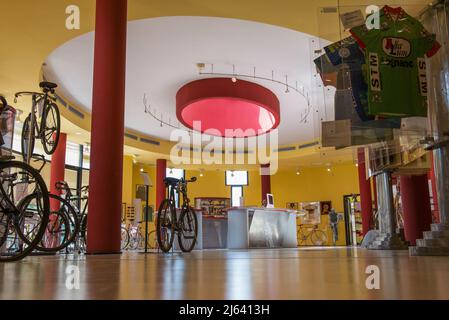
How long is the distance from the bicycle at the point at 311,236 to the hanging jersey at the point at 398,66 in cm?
1650

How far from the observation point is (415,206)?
629 cm

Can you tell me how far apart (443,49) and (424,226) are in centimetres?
370

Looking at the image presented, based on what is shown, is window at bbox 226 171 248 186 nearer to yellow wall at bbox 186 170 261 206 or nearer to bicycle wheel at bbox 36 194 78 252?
yellow wall at bbox 186 170 261 206

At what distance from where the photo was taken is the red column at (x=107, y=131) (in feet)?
16.5

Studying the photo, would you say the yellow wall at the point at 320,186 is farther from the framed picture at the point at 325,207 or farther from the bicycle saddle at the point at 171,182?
the bicycle saddle at the point at 171,182

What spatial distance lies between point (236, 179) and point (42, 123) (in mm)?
15714

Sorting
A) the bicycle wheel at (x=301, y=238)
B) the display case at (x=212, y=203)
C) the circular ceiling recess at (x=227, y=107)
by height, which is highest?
the circular ceiling recess at (x=227, y=107)

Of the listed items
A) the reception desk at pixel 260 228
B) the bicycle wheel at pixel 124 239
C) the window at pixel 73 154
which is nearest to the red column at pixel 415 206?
the reception desk at pixel 260 228

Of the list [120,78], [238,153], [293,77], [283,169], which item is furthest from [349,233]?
[120,78]

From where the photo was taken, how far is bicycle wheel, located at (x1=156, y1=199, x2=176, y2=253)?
5.55m

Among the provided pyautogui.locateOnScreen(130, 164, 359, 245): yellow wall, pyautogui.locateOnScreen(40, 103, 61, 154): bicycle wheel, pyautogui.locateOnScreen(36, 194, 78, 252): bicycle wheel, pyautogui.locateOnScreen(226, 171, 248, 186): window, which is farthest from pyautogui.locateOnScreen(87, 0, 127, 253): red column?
pyautogui.locateOnScreen(226, 171, 248, 186): window

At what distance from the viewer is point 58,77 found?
9922mm

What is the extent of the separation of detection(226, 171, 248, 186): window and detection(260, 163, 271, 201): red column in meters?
2.42

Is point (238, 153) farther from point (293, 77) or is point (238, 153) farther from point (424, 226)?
point (424, 226)
